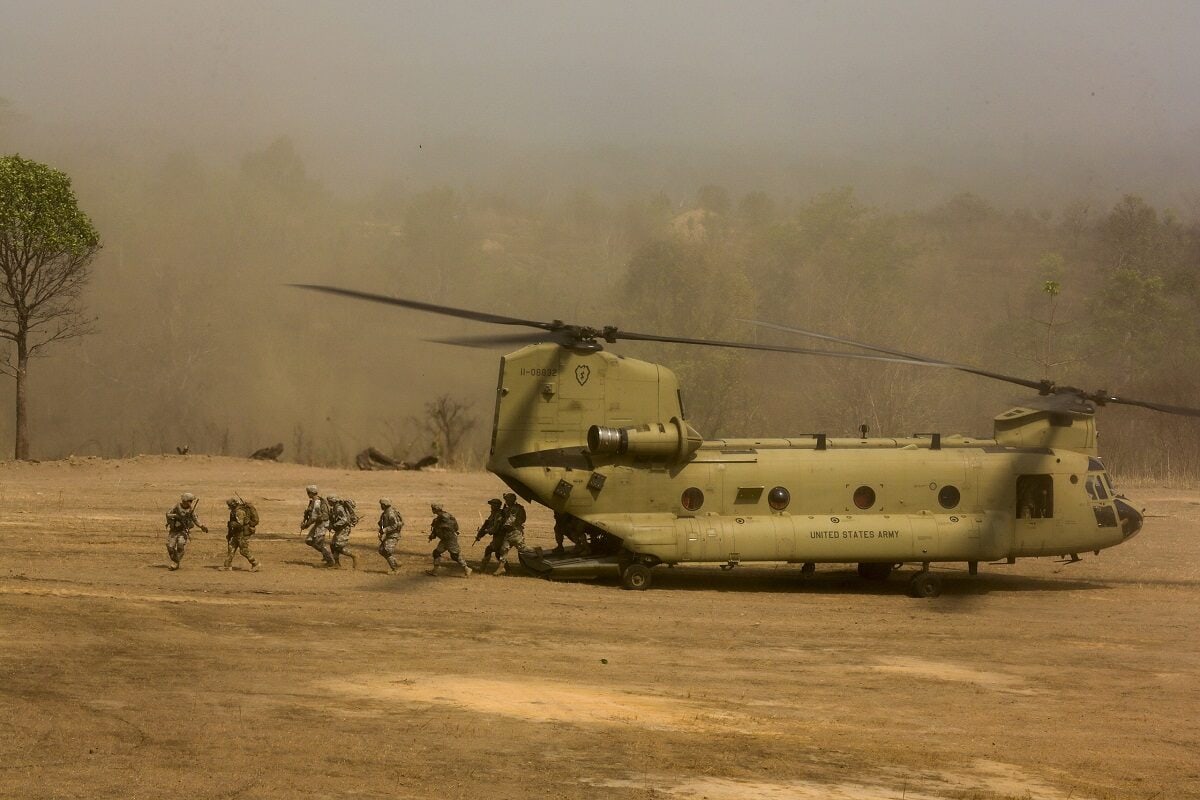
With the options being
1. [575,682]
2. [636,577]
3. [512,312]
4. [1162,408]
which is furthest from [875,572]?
[512,312]

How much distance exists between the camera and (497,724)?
1205 cm

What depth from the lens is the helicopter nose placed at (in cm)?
2136

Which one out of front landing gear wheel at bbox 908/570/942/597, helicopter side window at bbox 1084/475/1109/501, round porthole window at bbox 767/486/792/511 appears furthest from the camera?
helicopter side window at bbox 1084/475/1109/501

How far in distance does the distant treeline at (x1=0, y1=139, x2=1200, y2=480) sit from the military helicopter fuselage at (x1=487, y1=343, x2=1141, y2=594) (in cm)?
2934

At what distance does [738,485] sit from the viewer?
20297 millimetres

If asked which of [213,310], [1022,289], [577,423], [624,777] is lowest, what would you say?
[624,777]

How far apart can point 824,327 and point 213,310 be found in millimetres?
33541

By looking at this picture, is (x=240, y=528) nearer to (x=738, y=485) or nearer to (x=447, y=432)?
(x=738, y=485)

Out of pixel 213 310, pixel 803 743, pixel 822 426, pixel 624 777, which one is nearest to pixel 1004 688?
pixel 803 743

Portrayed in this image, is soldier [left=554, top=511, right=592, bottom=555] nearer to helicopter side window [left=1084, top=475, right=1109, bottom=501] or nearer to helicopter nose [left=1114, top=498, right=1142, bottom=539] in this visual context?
helicopter side window [left=1084, top=475, right=1109, bottom=501]

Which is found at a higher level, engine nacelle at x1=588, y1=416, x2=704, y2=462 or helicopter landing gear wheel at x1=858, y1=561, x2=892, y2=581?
engine nacelle at x1=588, y1=416, x2=704, y2=462

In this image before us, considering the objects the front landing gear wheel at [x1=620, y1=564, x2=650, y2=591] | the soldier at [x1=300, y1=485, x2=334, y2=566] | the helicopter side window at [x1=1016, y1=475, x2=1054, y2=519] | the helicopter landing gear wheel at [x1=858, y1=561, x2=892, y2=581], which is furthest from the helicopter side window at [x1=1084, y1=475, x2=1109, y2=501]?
the soldier at [x1=300, y1=485, x2=334, y2=566]

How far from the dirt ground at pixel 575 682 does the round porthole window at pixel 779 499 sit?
4.77 ft

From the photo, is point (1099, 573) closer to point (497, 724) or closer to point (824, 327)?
point (497, 724)
